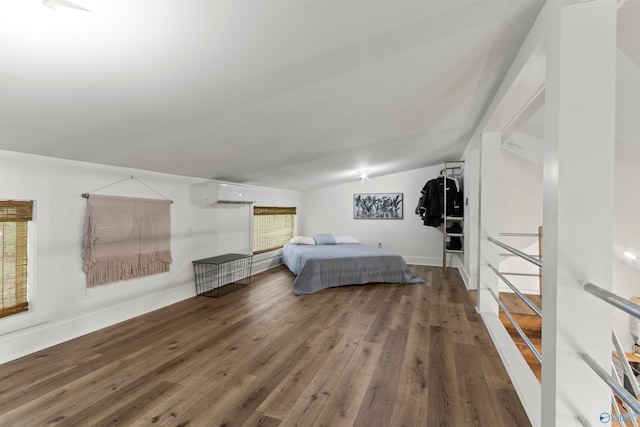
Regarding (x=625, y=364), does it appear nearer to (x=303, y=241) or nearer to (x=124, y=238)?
(x=124, y=238)

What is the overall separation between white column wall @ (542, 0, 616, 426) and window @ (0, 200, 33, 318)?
3.55m

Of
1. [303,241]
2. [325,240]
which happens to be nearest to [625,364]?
[325,240]

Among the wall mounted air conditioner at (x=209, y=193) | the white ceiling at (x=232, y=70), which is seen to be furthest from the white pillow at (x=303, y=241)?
the white ceiling at (x=232, y=70)

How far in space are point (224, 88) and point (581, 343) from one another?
221 centimetres

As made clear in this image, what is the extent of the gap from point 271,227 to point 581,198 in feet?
17.3

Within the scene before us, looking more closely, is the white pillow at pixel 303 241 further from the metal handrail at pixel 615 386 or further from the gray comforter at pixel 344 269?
the metal handrail at pixel 615 386

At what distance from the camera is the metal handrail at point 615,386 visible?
0.88 metres

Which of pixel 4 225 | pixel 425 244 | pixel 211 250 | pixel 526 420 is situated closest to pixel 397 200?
pixel 425 244

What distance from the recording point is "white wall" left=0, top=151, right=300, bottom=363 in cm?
238

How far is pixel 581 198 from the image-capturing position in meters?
1.24

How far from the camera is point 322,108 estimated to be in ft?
7.82

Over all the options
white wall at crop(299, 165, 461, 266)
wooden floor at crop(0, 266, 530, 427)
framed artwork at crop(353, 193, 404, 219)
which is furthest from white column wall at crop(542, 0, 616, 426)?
framed artwork at crop(353, 193, 404, 219)

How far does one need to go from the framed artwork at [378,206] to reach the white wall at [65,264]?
4147 mm

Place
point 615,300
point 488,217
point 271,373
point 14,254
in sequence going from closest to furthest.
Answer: point 615,300 < point 271,373 < point 14,254 < point 488,217
